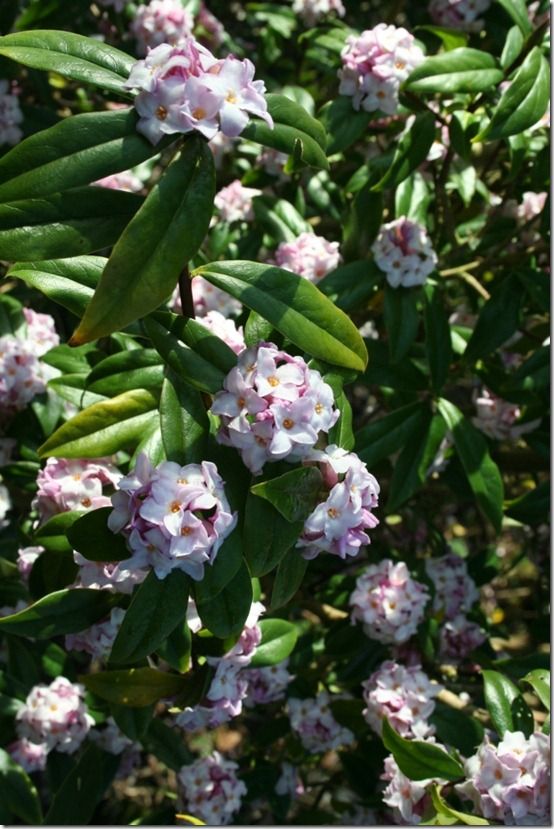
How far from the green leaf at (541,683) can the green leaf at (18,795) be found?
1.05 metres

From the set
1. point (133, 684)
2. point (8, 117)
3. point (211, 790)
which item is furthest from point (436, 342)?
point (8, 117)

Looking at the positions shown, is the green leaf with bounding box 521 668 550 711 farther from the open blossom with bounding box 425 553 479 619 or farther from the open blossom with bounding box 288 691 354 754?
the open blossom with bounding box 288 691 354 754

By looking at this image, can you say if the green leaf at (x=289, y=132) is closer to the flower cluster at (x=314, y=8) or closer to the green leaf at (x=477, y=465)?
the green leaf at (x=477, y=465)

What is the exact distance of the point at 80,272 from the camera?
5.17 ft

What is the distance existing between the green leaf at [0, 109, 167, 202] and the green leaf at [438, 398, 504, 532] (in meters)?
1.23

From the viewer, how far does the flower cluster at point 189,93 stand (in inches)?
50.6

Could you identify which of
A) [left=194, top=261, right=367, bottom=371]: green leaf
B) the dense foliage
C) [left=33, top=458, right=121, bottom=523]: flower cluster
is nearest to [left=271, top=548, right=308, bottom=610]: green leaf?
the dense foliage

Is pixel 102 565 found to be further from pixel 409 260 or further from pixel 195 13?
pixel 195 13

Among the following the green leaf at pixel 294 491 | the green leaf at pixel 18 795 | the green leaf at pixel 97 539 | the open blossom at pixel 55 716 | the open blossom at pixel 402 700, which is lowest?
the green leaf at pixel 18 795

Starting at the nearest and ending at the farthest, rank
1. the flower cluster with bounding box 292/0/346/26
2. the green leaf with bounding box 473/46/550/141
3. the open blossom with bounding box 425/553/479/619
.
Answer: the green leaf with bounding box 473/46/550/141 < the open blossom with bounding box 425/553/479/619 < the flower cluster with bounding box 292/0/346/26

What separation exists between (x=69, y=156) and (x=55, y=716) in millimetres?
1301

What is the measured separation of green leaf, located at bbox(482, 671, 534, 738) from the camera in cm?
205

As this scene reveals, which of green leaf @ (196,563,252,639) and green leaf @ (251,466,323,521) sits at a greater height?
green leaf @ (251,466,323,521)

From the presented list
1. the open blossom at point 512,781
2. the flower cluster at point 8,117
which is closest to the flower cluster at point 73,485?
the open blossom at point 512,781
